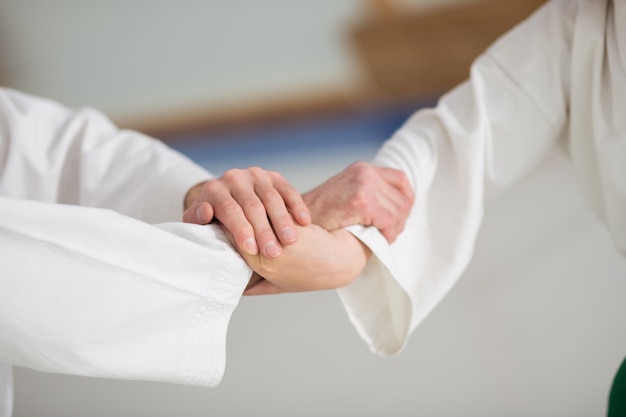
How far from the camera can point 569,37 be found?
1.22 metres

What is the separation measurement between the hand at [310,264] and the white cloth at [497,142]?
0.11 metres

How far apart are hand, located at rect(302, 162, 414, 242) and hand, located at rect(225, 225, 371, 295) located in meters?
0.03

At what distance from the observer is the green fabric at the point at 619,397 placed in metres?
0.92

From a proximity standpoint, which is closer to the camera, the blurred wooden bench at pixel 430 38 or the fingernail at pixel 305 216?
the fingernail at pixel 305 216

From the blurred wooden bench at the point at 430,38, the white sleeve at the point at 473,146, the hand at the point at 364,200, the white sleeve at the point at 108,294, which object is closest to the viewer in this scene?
the white sleeve at the point at 108,294

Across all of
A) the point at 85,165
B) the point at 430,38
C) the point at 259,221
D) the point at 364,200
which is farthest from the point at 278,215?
the point at 430,38

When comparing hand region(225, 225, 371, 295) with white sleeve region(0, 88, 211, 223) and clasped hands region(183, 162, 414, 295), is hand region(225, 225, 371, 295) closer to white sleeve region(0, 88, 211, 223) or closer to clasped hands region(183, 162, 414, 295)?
clasped hands region(183, 162, 414, 295)

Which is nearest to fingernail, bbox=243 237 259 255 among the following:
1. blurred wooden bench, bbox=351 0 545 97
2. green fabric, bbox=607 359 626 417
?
green fabric, bbox=607 359 626 417

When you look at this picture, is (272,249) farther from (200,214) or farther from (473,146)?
(473,146)

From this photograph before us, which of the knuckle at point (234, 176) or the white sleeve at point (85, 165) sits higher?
the knuckle at point (234, 176)

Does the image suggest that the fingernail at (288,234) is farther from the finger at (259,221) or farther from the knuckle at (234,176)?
the knuckle at (234,176)

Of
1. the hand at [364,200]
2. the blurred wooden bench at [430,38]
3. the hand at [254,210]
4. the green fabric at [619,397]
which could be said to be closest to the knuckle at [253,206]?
the hand at [254,210]

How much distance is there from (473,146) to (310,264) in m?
0.41

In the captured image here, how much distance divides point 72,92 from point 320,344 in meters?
4.40
